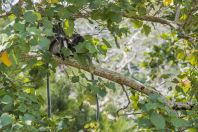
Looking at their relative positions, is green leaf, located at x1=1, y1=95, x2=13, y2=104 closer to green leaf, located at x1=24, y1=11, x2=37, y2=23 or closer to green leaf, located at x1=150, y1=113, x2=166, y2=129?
green leaf, located at x1=24, y1=11, x2=37, y2=23

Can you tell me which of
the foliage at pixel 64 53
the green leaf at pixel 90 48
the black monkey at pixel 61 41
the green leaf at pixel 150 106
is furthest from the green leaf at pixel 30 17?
the black monkey at pixel 61 41

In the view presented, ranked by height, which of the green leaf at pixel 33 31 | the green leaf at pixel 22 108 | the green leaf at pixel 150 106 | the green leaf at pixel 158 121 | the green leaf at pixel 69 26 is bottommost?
the green leaf at pixel 22 108

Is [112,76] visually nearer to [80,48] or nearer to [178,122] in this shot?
[80,48]

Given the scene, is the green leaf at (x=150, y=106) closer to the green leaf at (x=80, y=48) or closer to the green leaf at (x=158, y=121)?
the green leaf at (x=158, y=121)

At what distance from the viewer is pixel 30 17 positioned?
120cm

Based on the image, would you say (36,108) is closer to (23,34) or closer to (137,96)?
(23,34)

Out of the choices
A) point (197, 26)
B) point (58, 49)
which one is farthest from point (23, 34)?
point (197, 26)

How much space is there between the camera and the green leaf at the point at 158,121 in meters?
1.16

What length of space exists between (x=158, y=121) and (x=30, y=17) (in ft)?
1.35

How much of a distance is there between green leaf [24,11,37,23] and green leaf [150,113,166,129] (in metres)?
0.38

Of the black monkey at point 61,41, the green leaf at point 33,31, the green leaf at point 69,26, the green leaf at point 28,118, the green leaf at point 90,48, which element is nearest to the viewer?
the green leaf at point 33,31

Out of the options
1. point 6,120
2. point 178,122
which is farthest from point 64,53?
point 178,122

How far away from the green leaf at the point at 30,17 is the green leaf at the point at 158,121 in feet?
1.25

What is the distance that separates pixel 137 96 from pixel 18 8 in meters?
0.56
